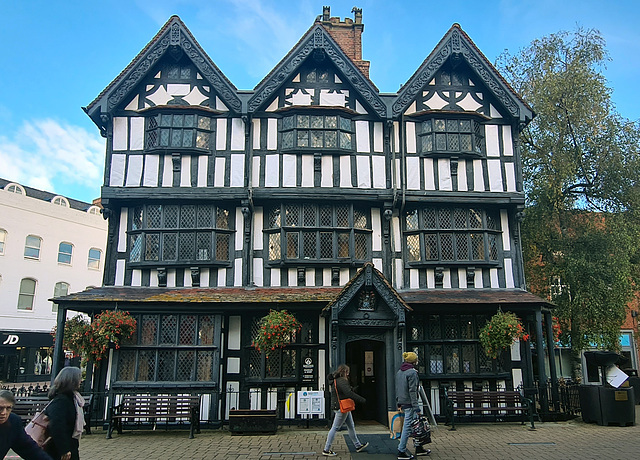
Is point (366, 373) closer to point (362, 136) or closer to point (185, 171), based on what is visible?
point (362, 136)

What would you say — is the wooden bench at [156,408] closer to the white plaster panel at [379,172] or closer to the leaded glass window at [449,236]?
the leaded glass window at [449,236]

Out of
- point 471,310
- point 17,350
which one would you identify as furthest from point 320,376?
point 17,350

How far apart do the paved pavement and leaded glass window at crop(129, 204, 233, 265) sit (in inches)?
192

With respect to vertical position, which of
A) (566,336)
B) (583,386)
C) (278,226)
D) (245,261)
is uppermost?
(278,226)

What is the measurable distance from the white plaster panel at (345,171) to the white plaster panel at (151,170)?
18.5 feet

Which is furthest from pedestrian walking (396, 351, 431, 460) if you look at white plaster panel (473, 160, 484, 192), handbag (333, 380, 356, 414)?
white plaster panel (473, 160, 484, 192)

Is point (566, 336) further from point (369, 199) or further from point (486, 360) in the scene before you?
point (369, 199)

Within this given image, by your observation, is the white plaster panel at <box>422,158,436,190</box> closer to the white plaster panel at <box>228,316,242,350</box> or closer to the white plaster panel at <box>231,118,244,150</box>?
the white plaster panel at <box>231,118,244,150</box>

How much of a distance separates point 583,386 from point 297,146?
34.8ft

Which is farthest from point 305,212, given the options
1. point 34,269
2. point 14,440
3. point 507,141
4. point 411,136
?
point 34,269

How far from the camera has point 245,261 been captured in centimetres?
1548

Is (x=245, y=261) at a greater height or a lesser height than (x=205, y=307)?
greater

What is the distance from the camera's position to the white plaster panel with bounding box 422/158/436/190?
53.1 feet

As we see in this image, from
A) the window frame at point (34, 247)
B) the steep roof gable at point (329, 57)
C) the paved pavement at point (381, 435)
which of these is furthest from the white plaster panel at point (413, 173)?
the window frame at point (34, 247)
